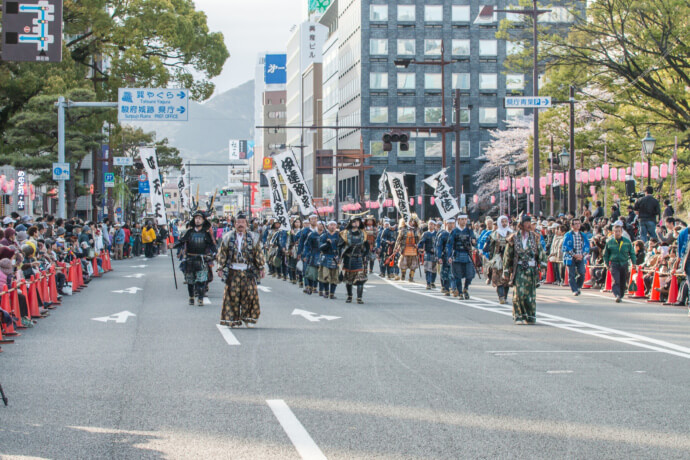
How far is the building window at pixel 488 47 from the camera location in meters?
89.3

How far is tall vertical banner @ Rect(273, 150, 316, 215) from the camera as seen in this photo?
97.8ft

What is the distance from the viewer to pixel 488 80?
89.8m

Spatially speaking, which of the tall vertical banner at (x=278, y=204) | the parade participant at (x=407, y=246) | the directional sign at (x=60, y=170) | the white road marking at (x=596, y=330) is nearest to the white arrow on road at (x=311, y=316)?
the white road marking at (x=596, y=330)

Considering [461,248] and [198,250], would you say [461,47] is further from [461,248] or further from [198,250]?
[198,250]

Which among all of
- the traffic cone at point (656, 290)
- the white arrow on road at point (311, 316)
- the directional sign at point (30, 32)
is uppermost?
the directional sign at point (30, 32)

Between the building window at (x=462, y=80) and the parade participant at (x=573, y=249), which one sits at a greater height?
the building window at (x=462, y=80)

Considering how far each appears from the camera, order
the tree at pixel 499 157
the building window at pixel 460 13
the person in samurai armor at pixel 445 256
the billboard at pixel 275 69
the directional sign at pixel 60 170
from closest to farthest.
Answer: the person in samurai armor at pixel 445 256 < the directional sign at pixel 60 170 < the tree at pixel 499 157 < the building window at pixel 460 13 < the billboard at pixel 275 69

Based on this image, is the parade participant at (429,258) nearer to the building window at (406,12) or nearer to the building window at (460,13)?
the building window at (406,12)

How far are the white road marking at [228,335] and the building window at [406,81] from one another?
248ft

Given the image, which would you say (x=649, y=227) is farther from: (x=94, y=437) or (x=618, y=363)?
(x=94, y=437)

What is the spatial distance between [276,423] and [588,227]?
65.7 ft

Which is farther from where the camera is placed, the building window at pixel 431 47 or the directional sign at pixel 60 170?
the building window at pixel 431 47

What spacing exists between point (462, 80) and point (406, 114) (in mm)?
6255

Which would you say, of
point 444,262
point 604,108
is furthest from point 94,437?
point 604,108
